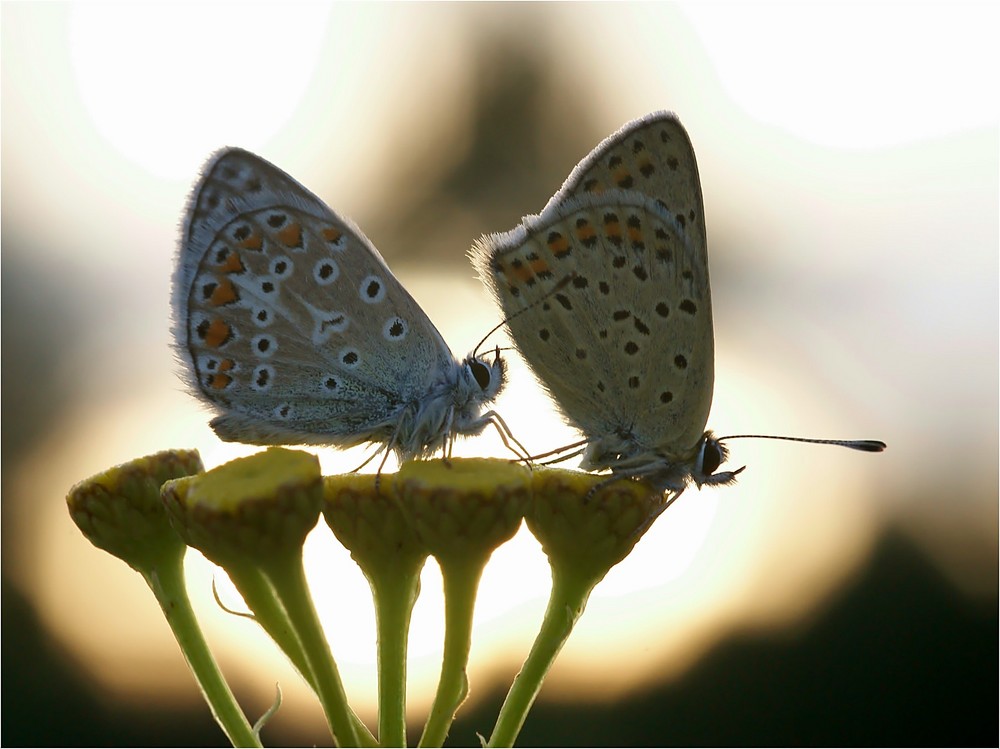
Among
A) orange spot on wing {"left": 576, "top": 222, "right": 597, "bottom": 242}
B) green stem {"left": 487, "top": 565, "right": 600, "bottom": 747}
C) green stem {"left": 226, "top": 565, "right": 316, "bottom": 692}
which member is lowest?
green stem {"left": 487, "top": 565, "right": 600, "bottom": 747}

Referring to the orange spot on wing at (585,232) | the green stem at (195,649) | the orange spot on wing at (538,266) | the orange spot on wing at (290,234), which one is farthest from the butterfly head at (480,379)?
the green stem at (195,649)

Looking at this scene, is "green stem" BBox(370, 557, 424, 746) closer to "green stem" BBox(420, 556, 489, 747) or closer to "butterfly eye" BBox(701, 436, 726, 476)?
"green stem" BBox(420, 556, 489, 747)

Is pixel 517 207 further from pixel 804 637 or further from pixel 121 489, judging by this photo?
pixel 121 489

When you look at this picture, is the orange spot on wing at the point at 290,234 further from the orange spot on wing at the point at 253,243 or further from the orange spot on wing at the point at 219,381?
the orange spot on wing at the point at 219,381

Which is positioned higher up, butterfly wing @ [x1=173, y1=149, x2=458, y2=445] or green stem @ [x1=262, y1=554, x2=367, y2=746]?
butterfly wing @ [x1=173, y1=149, x2=458, y2=445]

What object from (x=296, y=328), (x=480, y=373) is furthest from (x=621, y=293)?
(x=296, y=328)

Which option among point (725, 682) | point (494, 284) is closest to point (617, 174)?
point (494, 284)

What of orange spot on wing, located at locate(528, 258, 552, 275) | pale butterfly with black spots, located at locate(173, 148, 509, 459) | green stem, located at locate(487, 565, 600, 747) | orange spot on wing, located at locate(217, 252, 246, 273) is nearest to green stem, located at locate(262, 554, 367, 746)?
green stem, located at locate(487, 565, 600, 747)
